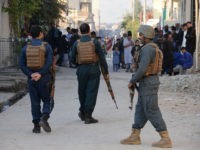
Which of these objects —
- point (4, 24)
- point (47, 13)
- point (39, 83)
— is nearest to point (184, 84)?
point (39, 83)

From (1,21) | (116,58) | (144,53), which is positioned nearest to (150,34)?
(144,53)

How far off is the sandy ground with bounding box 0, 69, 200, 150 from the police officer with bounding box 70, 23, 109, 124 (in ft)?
1.28

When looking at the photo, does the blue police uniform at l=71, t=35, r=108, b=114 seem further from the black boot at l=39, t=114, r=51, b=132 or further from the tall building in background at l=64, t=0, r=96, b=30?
→ the tall building in background at l=64, t=0, r=96, b=30

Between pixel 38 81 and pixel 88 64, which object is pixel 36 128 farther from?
pixel 88 64

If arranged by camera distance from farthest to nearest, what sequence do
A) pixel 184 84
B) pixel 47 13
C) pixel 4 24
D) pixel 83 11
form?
1. pixel 83 11
2. pixel 47 13
3. pixel 4 24
4. pixel 184 84

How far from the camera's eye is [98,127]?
1048 cm

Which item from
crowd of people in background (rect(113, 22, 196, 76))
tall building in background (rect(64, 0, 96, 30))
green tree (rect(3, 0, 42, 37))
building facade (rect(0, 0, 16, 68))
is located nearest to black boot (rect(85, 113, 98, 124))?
crowd of people in background (rect(113, 22, 196, 76))

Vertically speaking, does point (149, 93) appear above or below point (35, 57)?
below

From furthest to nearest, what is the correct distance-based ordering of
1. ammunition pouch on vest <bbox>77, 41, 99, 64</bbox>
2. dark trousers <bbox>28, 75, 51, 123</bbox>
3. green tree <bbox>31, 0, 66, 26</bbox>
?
1. green tree <bbox>31, 0, 66, 26</bbox>
2. ammunition pouch on vest <bbox>77, 41, 99, 64</bbox>
3. dark trousers <bbox>28, 75, 51, 123</bbox>

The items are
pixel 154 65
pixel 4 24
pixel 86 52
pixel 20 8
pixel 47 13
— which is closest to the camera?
pixel 154 65

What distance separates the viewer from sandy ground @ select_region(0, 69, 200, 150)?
348 inches

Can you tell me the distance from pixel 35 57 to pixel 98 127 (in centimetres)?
172

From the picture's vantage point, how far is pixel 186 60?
71.1 feet

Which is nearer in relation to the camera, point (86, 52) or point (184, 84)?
point (86, 52)
